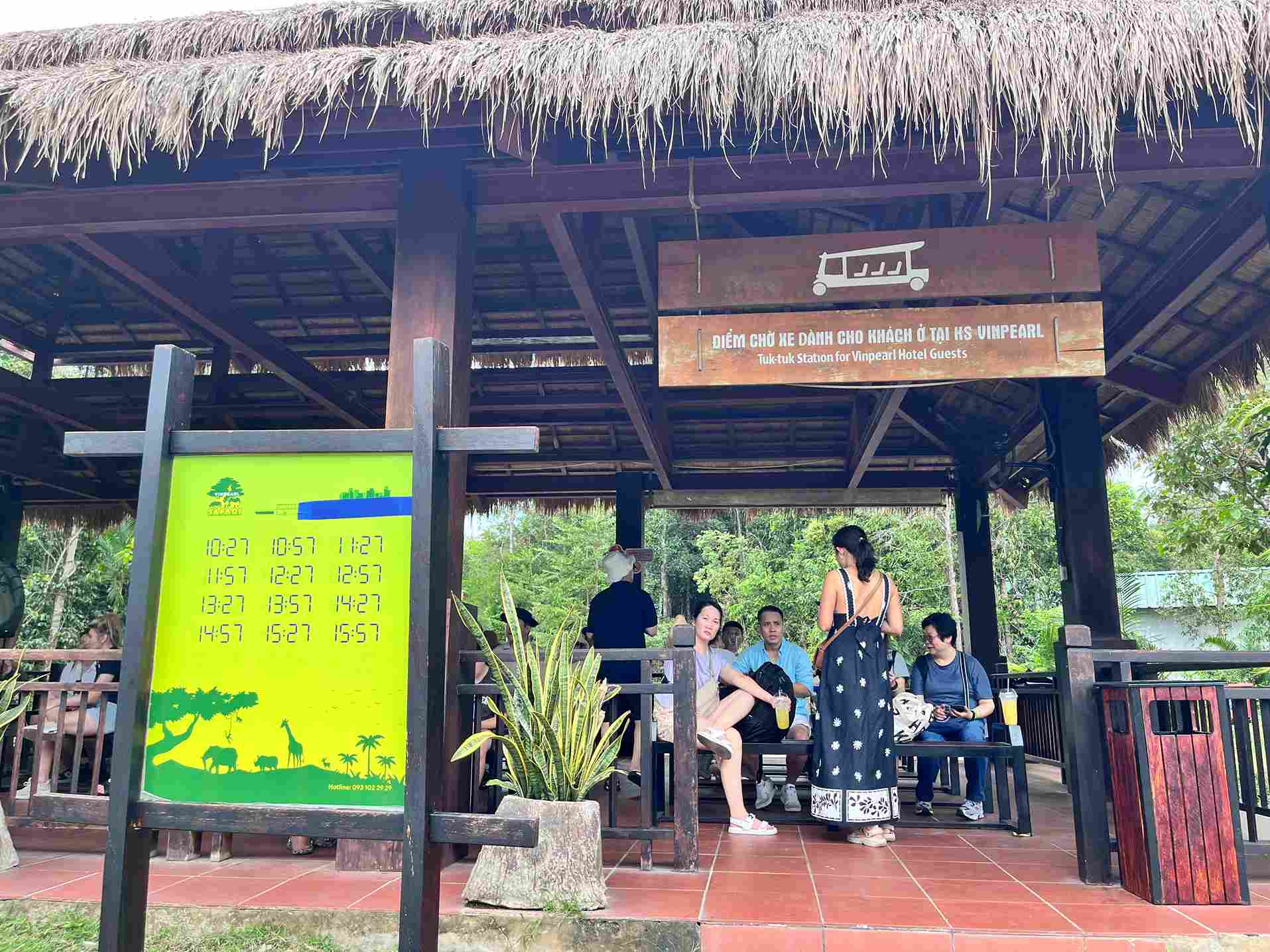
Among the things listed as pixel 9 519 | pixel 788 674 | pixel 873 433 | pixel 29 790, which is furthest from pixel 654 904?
pixel 9 519

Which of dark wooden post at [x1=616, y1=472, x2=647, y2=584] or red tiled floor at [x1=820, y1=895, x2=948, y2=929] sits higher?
dark wooden post at [x1=616, y1=472, x2=647, y2=584]

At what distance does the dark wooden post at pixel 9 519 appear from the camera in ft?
29.0

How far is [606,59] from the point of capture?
11.0 ft

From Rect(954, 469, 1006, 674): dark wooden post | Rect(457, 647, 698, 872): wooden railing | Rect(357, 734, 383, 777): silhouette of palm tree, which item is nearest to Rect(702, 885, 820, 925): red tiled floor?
Rect(457, 647, 698, 872): wooden railing

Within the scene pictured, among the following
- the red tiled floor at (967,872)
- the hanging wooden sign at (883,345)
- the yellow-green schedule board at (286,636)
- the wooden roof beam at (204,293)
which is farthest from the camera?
the wooden roof beam at (204,293)

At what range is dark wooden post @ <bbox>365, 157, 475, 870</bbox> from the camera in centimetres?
358

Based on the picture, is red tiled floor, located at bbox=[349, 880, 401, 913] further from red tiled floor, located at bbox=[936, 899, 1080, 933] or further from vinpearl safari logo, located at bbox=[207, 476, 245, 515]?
red tiled floor, located at bbox=[936, 899, 1080, 933]

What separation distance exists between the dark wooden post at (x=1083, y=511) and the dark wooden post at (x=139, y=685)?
5225mm

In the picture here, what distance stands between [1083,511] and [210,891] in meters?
5.09

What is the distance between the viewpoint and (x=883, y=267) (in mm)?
3996

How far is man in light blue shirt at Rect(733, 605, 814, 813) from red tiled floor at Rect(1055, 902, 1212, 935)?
7.00 ft

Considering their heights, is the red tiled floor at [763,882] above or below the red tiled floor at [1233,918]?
above

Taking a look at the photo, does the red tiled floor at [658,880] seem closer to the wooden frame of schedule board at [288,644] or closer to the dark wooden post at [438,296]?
the dark wooden post at [438,296]

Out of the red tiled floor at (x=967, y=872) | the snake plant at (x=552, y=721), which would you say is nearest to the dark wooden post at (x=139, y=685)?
the snake plant at (x=552, y=721)
